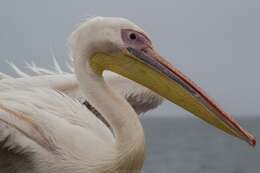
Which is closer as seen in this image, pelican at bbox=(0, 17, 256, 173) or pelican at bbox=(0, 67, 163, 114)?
pelican at bbox=(0, 17, 256, 173)

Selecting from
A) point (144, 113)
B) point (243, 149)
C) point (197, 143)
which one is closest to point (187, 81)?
point (144, 113)

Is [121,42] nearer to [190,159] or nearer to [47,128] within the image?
[47,128]

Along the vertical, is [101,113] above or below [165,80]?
below

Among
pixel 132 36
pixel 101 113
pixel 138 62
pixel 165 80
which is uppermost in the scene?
pixel 132 36

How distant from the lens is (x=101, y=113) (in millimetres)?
5086

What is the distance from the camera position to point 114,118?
4.97 m

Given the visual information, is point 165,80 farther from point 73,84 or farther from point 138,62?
point 73,84

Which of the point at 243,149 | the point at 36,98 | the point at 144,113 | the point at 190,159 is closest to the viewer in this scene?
the point at 36,98

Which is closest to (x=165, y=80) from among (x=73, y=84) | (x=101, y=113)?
(x=101, y=113)

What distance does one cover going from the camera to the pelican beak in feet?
16.5

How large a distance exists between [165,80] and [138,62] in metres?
0.22

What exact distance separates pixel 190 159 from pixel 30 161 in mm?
49983

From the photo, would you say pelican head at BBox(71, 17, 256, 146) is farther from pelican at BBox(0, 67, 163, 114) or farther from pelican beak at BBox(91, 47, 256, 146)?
pelican at BBox(0, 67, 163, 114)

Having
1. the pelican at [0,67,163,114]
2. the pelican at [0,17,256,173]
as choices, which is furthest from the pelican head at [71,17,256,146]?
the pelican at [0,67,163,114]
